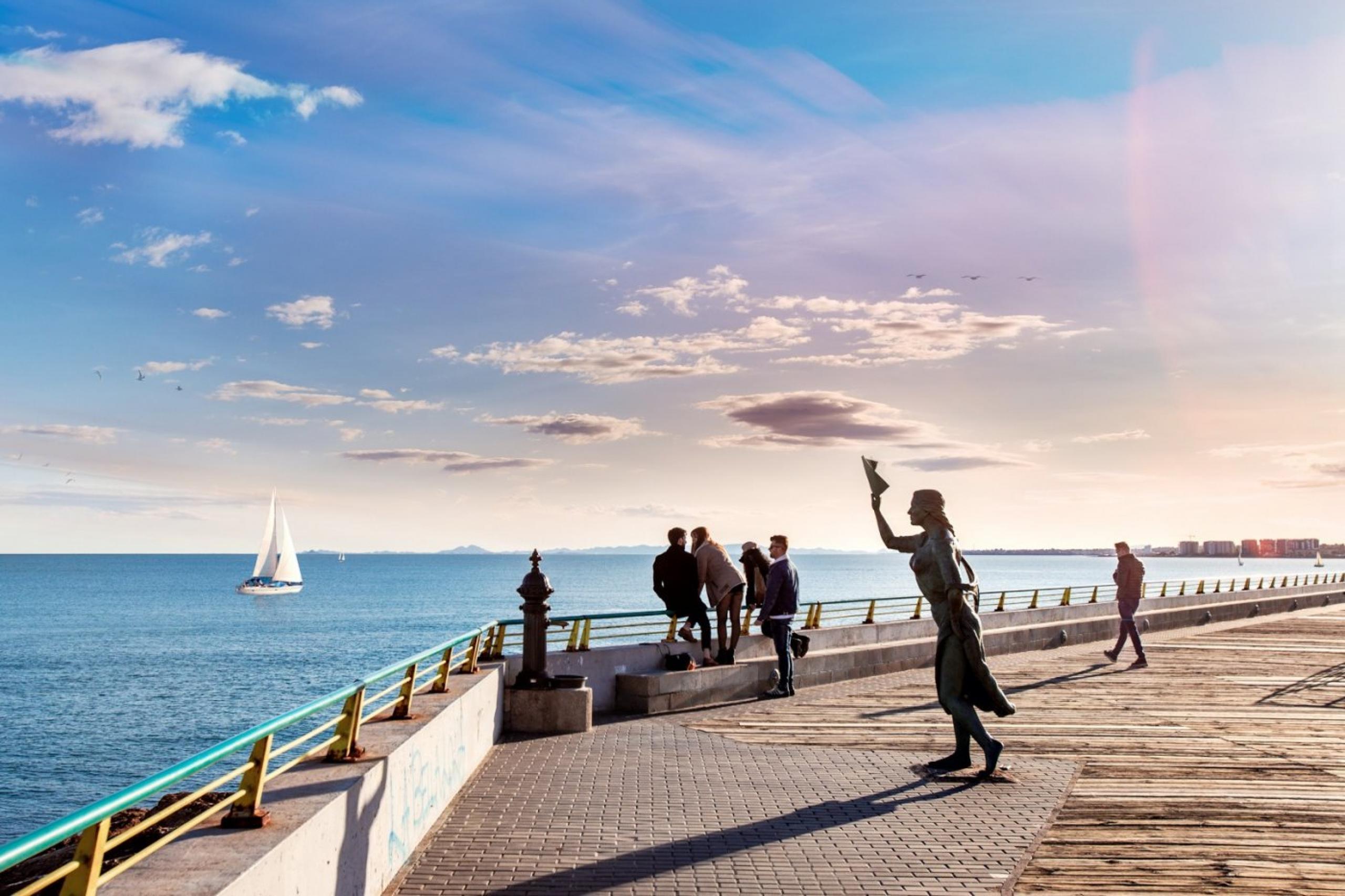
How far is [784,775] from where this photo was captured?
1009 cm

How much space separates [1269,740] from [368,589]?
622ft

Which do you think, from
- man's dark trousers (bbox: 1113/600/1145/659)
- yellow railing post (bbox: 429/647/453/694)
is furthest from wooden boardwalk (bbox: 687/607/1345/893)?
yellow railing post (bbox: 429/647/453/694)

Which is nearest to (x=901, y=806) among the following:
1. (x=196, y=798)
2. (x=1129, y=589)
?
(x=196, y=798)

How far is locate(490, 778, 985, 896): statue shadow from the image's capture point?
672cm

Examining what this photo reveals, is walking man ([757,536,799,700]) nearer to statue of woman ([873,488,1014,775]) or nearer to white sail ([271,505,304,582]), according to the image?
statue of woman ([873,488,1014,775])

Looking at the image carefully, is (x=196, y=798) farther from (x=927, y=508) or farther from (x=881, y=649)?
(x=881, y=649)

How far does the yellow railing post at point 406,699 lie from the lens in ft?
27.4

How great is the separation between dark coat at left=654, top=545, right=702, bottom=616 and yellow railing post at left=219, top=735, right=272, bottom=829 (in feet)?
33.1

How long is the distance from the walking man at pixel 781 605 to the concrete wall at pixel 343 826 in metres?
5.34

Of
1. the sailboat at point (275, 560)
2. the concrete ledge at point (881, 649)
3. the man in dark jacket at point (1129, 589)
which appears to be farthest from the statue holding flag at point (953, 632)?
the sailboat at point (275, 560)

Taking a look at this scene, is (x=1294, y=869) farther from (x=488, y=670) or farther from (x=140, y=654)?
(x=140, y=654)

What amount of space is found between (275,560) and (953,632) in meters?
163

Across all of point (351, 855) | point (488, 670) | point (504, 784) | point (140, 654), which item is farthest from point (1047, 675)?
point (140, 654)

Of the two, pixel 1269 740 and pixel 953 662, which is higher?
pixel 953 662
